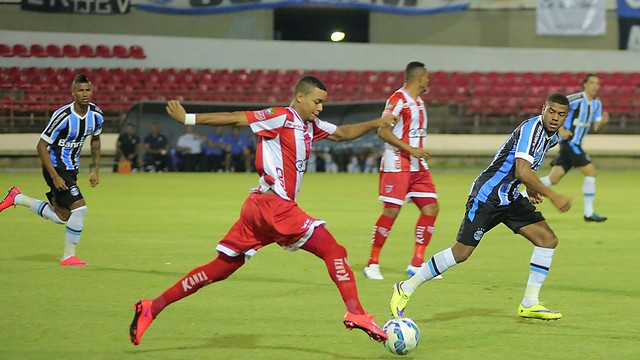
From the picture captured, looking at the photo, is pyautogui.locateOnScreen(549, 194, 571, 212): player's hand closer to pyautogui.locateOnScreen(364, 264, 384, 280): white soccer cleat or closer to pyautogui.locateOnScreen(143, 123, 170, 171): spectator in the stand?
pyautogui.locateOnScreen(364, 264, 384, 280): white soccer cleat

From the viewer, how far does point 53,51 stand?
101ft

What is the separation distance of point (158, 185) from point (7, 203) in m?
10.8

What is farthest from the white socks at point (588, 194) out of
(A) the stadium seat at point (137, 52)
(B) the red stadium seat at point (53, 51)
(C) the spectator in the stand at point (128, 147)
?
(B) the red stadium seat at point (53, 51)

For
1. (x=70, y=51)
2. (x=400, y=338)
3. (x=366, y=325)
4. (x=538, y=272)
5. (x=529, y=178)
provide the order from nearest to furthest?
(x=366, y=325)
(x=400, y=338)
(x=529, y=178)
(x=538, y=272)
(x=70, y=51)

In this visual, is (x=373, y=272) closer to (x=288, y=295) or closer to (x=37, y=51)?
(x=288, y=295)

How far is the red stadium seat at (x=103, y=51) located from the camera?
102 ft

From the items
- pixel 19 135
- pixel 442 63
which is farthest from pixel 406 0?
pixel 19 135

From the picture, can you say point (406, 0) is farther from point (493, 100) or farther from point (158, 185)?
point (158, 185)

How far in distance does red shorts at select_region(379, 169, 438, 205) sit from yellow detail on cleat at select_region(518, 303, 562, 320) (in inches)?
107

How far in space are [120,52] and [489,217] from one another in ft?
82.0

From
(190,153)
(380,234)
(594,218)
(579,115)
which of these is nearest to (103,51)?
(190,153)

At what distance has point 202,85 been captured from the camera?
3092 cm

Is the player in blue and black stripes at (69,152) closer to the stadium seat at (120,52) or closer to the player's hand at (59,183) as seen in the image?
the player's hand at (59,183)

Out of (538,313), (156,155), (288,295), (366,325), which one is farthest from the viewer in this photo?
(156,155)
